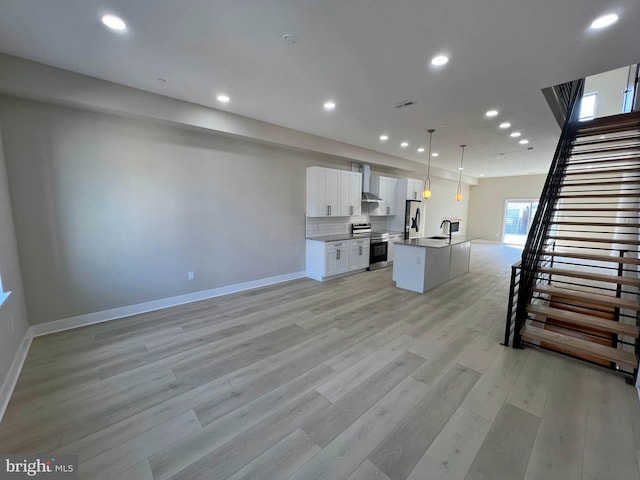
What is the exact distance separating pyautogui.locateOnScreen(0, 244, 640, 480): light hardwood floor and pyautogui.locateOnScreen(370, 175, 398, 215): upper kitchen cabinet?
14.2ft

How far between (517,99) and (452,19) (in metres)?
2.20

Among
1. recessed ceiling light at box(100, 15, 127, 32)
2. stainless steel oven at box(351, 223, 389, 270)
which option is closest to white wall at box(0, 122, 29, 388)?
recessed ceiling light at box(100, 15, 127, 32)

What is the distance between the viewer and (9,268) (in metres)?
2.62

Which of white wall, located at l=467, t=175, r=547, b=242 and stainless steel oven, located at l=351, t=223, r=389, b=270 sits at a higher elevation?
white wall, located at l=467, t=175, r=547, b=242

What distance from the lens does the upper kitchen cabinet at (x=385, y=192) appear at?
713cm

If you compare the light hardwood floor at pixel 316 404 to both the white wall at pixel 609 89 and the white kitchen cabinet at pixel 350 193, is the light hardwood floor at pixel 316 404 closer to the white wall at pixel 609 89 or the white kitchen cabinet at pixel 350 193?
the white kitchen cabinet at pixel 350 193

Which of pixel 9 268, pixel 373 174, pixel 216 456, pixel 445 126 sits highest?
A: pixel 445 126

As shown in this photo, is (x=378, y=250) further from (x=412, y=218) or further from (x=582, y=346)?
(x=582, y=346)

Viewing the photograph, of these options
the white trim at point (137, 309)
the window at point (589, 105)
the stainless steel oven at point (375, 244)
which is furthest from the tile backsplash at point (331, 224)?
the window at point (589, 105)

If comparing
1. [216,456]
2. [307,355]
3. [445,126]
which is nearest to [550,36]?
[445,126]

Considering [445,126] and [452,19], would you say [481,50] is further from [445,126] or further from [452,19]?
[445,126]

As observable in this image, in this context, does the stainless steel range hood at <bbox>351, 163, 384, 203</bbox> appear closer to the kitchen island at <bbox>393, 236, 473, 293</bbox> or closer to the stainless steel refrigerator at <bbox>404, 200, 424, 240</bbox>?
the stainless steel refrigerator at <bbox>404, 200, 424, 240</bbox>

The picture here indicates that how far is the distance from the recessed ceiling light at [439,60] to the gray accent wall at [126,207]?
3.23 metres

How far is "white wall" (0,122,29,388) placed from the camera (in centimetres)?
221
